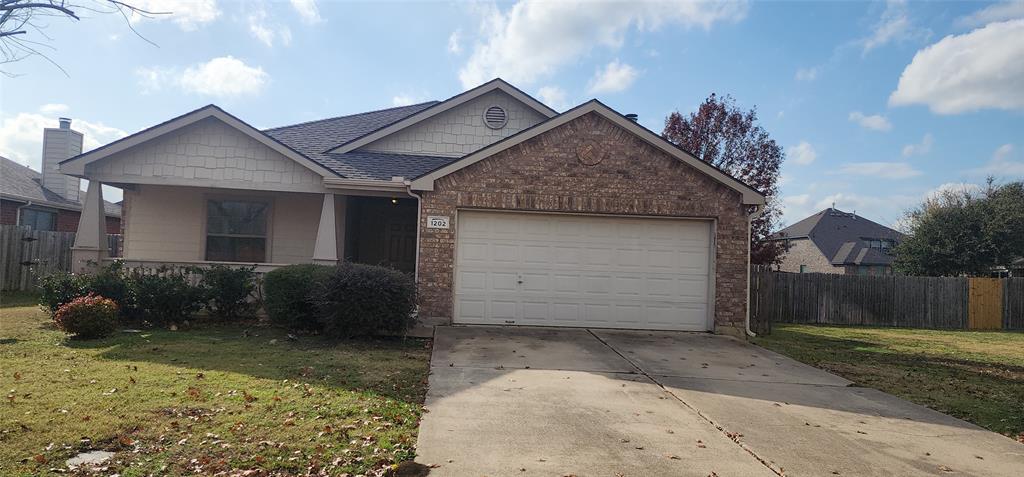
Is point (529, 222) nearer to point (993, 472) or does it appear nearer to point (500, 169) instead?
point (500, 169)

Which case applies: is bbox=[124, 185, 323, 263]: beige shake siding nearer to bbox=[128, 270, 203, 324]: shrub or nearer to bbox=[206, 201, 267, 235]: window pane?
bbox=[206, 201, 267, 235]: window pane

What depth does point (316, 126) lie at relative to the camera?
1725 cm

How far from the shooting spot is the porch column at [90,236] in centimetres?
1169

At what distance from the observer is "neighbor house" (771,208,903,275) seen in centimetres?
3744

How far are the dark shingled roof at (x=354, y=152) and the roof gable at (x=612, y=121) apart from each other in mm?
680

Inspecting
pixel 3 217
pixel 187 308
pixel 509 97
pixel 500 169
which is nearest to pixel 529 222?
pixel 500 169

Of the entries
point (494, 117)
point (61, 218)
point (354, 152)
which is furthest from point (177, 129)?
point (61, 218)

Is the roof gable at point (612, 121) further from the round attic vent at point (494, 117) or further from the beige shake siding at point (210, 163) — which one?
the round attic vent at point (494, 117)

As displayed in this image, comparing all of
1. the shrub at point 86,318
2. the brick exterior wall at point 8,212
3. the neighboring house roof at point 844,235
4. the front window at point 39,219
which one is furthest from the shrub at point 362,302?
the neighboring house roof at point 844,235

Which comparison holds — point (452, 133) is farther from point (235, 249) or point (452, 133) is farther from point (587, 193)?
point (235, 249)

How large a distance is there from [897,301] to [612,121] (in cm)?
1299

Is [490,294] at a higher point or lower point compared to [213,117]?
lower

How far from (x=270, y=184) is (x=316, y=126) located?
18.3 feet

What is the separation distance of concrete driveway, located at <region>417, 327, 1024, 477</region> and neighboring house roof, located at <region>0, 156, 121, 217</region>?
20001 mm
